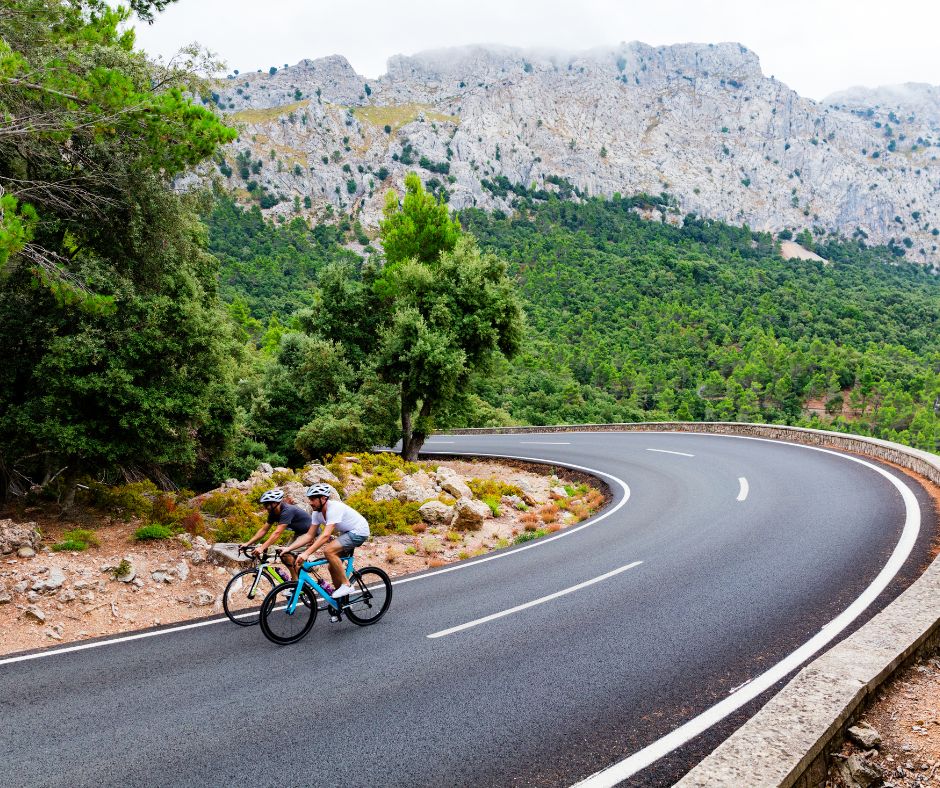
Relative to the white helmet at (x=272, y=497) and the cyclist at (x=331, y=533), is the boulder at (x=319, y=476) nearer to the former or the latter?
the white helmet at (x=272, y=497)

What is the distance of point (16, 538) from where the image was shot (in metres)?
9.22

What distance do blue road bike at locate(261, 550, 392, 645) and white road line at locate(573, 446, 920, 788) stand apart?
3.98m

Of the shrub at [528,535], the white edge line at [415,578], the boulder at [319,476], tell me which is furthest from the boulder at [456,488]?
the white edge line at [415,578]

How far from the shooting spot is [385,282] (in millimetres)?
24391

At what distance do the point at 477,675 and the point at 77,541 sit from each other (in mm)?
8125

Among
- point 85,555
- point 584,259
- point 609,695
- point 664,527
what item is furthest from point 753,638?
point 584,259

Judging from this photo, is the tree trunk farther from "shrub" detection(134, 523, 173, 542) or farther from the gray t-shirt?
the gray t-shirt

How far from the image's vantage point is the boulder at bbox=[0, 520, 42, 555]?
909cm

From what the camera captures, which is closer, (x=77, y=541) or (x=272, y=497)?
(x=272, y=497)

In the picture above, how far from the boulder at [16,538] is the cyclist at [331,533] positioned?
552 cm

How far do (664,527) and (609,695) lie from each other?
656cm

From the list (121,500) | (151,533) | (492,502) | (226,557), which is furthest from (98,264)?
(492,502)

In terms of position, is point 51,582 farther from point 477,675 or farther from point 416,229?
point 416,229

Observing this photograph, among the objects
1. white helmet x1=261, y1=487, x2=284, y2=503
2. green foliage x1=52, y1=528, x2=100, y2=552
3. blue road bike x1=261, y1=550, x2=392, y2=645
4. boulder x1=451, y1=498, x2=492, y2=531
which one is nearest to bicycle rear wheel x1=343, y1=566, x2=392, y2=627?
blue road bike x1=261, y1=550, x2=392, y2=645
